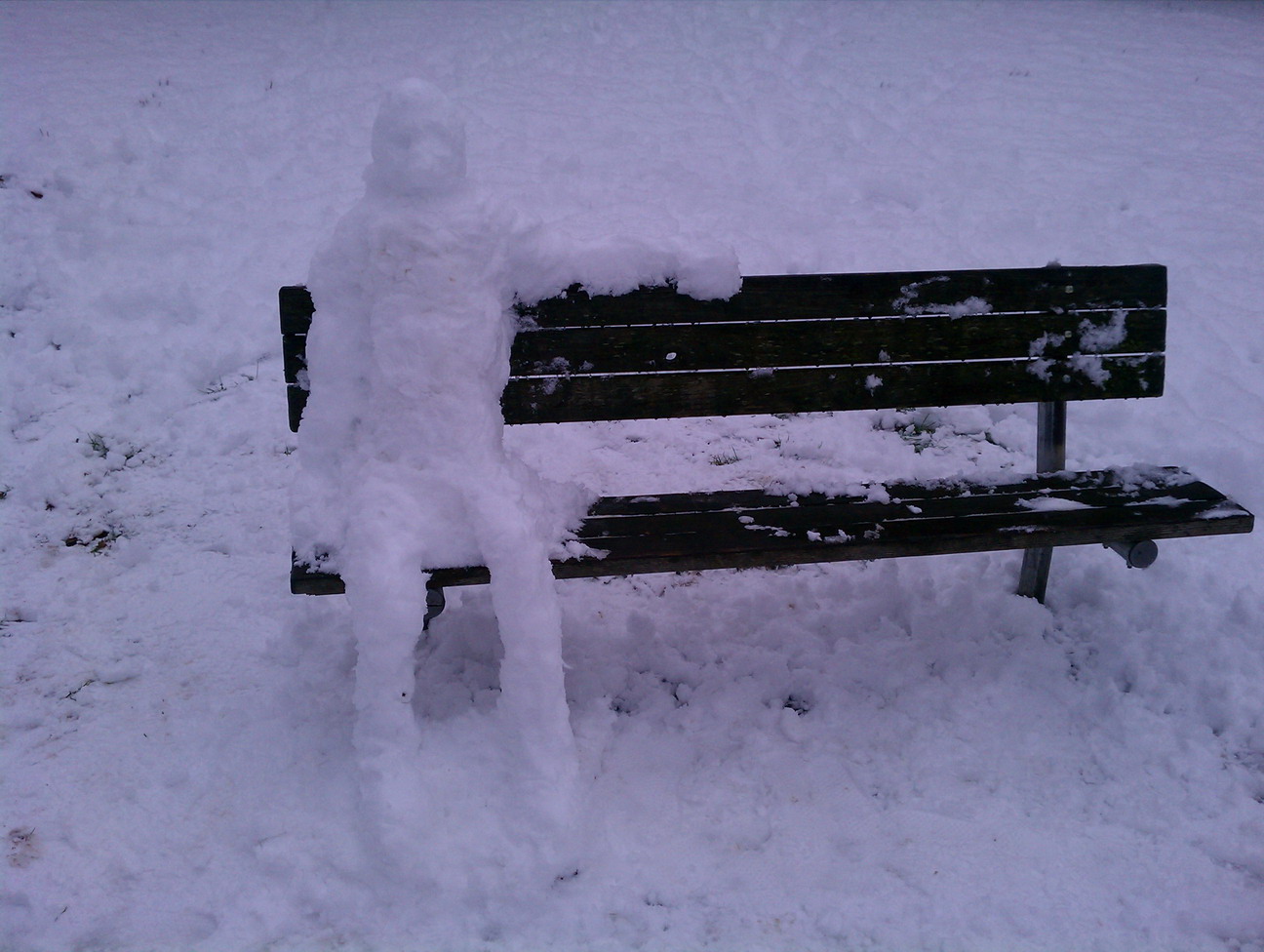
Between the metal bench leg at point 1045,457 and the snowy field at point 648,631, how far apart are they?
12 cm

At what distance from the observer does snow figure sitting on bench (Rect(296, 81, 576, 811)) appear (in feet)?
7.85

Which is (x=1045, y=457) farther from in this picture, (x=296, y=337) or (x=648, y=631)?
(x=296, y=337)

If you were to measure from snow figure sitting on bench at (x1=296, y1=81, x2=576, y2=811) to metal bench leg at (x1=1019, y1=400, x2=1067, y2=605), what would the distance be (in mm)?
1666

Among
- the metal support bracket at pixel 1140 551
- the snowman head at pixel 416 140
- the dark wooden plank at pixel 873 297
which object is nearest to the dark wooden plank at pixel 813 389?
the dark wooden plank at pixel 873 297

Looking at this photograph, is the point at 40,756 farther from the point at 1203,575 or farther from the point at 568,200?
the point at 568,200

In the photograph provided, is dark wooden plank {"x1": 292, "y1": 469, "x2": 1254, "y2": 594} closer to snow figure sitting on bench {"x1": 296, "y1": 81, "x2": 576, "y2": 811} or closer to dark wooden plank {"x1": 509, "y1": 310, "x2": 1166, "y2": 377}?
snow figure sitting on bench {"x1": 296, "y1": 81, "x2": 576, "y2": 811}

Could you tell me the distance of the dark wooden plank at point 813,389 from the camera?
2.84 metres

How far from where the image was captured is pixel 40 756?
2650 mm

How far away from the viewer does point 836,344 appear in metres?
2.92

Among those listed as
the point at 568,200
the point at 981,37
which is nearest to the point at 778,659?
the point at 568,200

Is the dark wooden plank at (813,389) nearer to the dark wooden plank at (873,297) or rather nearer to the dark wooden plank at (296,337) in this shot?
the dark wooden plank at (873,297)

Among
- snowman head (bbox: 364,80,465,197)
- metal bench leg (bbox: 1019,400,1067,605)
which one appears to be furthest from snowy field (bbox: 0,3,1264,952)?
snowman head (bbox: 364,80,465,197)

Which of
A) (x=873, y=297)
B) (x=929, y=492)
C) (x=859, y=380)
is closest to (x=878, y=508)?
(x=929, y=492)

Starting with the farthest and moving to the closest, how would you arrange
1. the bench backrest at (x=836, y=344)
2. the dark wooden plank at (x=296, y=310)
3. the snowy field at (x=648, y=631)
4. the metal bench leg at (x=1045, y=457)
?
the metal bench leg at (x=1045, y=457) → the bench backrest at (x=836, y=344) → the dark wooden plank at (x=296, y=310) → the snowy field at (x=648, y=631)
